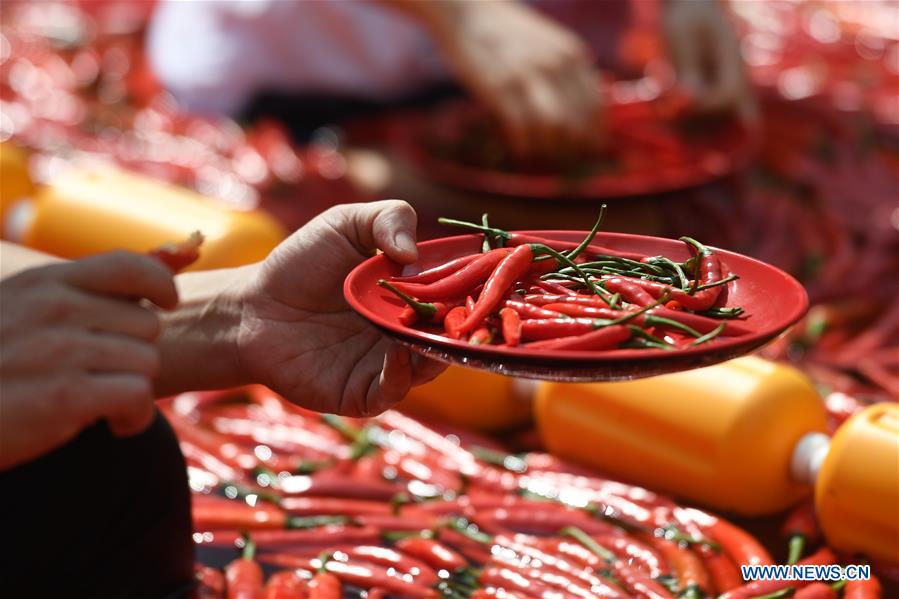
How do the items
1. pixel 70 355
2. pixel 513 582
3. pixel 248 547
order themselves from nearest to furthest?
pixel 70 355
pixel 513 582
pixel 248 547

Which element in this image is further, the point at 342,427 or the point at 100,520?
the point at 342,427

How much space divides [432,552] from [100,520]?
1.76ft

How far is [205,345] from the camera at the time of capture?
166 centimetres

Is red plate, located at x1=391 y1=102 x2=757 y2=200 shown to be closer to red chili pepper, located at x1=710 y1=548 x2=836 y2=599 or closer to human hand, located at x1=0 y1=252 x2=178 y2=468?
red chili pepper, located at x1=710 y1=548 x2=836 y2=599

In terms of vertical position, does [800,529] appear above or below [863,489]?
below

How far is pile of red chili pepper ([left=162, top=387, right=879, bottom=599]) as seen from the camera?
1.72m

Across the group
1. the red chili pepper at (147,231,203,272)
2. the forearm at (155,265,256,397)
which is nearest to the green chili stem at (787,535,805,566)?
the forearm at (155,265,256,397)

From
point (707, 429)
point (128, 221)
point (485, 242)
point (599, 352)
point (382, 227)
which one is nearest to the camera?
point (599, 352)

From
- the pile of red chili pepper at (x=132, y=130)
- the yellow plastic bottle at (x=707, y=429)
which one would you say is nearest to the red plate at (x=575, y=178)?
the pile of red chili pepper at (x=132, y=130)

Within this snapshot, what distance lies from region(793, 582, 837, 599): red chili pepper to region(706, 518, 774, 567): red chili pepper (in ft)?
0.29

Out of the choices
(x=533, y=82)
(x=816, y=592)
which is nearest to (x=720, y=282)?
(x=816, y=592)

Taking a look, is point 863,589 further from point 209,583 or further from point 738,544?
point 209,583

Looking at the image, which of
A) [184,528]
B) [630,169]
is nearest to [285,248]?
[184,528]

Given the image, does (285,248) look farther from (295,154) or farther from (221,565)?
(295,154)
